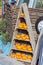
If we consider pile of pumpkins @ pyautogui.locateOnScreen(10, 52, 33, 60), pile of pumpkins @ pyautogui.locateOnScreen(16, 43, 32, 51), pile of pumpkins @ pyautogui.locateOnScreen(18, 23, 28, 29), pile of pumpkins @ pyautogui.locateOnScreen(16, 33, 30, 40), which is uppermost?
pile of pumpkins @ pyautogui.locateOnScreen(18, 23, 28, 29)

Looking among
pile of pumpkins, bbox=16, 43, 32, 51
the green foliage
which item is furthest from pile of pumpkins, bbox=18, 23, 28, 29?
the green foliage

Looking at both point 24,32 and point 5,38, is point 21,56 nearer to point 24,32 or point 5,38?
point 24,32

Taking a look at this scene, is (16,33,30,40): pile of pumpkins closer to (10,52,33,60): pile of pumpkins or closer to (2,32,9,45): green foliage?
(10,52,33,60): pile of pumpkins

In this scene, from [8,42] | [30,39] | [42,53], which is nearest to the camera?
[42,53]

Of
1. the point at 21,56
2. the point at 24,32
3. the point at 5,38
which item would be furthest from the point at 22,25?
the point at 5,38

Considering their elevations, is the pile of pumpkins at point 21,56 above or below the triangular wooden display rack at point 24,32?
below

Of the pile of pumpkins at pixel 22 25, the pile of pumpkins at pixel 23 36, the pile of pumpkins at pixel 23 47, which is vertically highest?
the pile of pumpkins at pixel 22 25

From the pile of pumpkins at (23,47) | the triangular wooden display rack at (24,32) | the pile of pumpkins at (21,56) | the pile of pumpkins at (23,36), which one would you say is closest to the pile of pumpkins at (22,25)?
the triangular wooden display rack at (24,32)

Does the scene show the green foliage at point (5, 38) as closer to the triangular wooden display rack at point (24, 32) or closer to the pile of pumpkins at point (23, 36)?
the triangular wooden display rack at point (24, 32)

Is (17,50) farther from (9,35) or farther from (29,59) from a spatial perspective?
(9,35)

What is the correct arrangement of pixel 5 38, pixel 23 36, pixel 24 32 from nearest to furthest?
pixel 23 36
pixel 24 32
pixel 5 38

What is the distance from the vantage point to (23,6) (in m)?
5.23

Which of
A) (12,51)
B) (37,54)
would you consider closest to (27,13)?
(12,51)

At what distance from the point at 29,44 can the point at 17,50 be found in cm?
31
